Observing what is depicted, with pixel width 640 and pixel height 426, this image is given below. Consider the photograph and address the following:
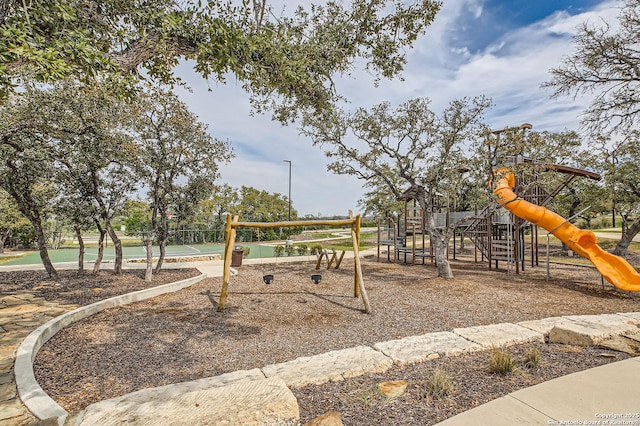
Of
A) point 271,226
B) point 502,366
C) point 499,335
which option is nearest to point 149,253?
point 271,226

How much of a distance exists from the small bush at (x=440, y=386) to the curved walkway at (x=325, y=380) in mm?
339

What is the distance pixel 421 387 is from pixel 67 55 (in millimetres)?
4596

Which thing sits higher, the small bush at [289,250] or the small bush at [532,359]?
the small bush at [289,250]

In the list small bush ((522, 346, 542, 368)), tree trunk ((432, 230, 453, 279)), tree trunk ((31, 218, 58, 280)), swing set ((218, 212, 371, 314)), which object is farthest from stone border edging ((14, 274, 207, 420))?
tree trunk ((432, 230, 453, 279))

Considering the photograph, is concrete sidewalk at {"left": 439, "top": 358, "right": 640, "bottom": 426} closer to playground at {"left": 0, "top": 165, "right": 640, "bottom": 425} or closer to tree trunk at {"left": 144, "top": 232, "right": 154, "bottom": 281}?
playground at {"left": 0, "top": 165, "right": 640, "bottom": 425}

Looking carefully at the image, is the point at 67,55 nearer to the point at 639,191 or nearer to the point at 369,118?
the point at 369,118

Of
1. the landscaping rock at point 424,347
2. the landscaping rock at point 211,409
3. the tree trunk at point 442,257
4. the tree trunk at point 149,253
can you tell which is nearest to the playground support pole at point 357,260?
the landscaping rock at point 424,347

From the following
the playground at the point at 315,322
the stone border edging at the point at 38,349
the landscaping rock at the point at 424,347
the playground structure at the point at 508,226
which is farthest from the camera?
the playground structure at the point at 508,226

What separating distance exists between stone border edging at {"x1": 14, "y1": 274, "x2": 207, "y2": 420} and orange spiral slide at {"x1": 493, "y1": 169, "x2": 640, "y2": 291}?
9.31 m

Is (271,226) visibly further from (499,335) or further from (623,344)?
(623,344)

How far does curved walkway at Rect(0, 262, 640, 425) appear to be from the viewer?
7.36ft

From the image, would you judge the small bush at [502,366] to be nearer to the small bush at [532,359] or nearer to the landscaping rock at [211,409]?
the small bush at [532,359]

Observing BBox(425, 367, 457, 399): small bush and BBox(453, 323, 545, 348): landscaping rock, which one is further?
BBox(453, 323, 545, 348): landscaping rock

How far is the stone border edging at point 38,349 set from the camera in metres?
2.58
